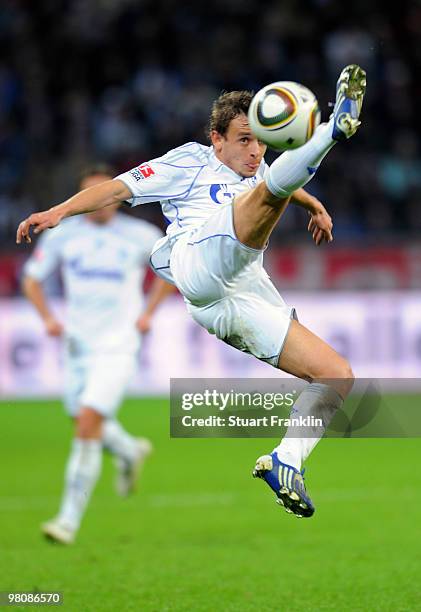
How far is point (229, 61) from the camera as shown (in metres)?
19.2

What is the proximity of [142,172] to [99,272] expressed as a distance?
3.63 meters

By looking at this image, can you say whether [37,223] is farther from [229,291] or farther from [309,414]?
[309,414]

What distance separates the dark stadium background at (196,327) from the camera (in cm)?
768

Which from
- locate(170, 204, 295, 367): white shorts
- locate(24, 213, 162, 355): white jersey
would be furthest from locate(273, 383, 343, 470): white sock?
locate(24, 213, 162, 355): white jersey

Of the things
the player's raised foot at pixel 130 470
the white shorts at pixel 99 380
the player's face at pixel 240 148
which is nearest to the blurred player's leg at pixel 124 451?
the player's raised foot at pixel 130 470

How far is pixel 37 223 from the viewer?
18.1ft

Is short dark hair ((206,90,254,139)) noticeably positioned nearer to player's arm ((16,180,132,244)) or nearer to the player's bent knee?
player's arm ((16,180,132,244))

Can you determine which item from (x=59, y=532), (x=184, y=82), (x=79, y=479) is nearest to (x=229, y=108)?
(x=79, y=479)

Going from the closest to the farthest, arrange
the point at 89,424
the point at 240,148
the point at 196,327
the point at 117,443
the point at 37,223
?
the point at 37,223, the point at 240,148, the point at 89,424, the point at 117,443, the point at 196,327

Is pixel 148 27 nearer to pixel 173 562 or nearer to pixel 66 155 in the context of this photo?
pixel 66 155

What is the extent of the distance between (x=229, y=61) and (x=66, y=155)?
3158 millimetres

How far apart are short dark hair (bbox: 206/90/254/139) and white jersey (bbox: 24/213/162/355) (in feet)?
11.4

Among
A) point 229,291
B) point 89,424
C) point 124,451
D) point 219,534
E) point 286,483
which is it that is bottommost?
point 219,534

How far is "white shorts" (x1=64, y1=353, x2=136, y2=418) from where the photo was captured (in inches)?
357
